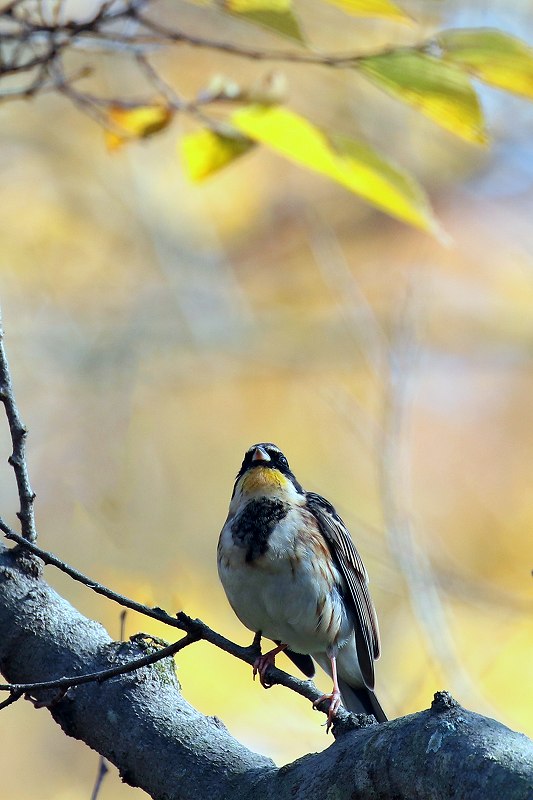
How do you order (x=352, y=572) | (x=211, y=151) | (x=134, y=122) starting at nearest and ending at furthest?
(x=211, y=151) < (x=134, y=122) < (x=352, y=572)

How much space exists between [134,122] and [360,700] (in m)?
2.13

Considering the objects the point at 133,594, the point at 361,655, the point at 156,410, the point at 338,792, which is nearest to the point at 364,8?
the point at 338,792

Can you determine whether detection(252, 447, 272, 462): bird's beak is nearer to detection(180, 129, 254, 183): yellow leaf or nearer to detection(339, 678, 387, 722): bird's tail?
detection(339, 678, 387, 722): bird's tail

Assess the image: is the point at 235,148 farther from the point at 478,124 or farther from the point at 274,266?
the point at 274,266

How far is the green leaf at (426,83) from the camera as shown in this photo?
184 centimetres

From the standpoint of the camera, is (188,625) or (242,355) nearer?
(188,625)

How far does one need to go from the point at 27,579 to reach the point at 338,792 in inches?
37.2

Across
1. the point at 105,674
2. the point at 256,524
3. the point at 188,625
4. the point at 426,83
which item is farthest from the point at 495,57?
the point at 256,524

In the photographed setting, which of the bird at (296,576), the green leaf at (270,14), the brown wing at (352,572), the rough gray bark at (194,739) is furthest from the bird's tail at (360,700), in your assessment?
the green leaf at (270,14)

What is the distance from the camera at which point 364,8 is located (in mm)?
1802

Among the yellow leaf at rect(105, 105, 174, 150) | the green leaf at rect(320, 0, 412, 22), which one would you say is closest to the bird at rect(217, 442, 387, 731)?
the yellow leaf at rect(105, 105, 174, 150)

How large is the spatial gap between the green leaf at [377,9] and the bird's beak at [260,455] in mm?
1865

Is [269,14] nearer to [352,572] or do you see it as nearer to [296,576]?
[296,576]

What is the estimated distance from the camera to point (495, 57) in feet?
5.94
